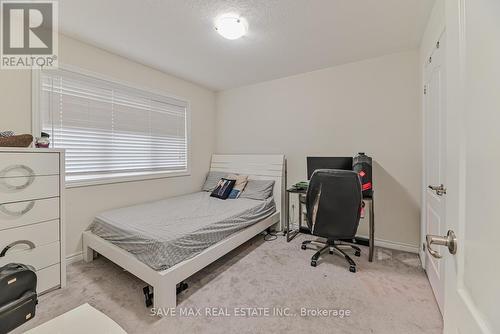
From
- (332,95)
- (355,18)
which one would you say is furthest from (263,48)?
(332,95)

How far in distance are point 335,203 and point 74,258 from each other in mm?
2889

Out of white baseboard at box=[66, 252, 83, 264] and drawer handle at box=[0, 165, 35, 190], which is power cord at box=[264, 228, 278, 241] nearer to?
white baseboard at box=[66, 252, 83, 264]

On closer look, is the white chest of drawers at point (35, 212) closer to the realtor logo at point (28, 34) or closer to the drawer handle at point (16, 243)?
the drawer handle at point (16, 243)

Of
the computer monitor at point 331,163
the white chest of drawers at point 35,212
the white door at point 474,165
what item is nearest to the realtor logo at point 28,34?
the white chest of drawers at point 35,212

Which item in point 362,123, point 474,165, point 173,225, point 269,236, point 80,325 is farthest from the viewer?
point 269,236

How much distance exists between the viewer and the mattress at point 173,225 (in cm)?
179

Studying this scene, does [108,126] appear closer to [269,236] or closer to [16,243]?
[16,243]

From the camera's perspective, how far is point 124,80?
111 inches

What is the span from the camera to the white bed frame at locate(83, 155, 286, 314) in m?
1.67

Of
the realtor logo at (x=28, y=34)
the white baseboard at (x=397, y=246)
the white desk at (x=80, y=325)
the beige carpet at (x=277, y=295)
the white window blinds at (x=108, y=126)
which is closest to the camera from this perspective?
the white desk at (x=80, y=325)

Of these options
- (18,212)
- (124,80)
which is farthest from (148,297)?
(124,80)

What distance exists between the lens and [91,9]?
189cm

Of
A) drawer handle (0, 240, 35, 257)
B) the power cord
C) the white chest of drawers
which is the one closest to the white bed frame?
the power cord

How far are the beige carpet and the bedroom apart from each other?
0.02m
